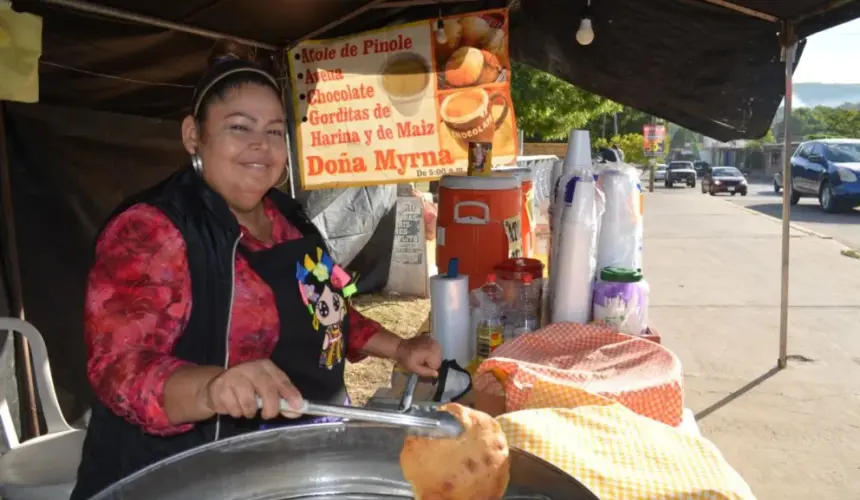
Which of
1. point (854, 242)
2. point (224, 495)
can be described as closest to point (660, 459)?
point (224, 495)

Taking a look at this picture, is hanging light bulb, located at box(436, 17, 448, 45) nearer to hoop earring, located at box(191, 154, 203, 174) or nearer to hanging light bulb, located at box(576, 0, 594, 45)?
hanging light bulb, located at box(576, 0, 594, 45)

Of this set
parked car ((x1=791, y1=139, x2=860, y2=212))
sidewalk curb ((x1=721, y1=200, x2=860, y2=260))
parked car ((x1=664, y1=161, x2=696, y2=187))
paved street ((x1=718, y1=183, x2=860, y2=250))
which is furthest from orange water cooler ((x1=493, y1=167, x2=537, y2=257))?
parked car ((x1=664, y1=161, x2=696, y2=187))

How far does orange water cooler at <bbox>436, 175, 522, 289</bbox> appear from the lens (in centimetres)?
265

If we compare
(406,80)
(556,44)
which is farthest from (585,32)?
(406,80)

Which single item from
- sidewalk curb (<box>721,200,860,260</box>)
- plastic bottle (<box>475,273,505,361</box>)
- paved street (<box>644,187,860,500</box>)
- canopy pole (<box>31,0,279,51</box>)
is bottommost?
paved street (<box>644,187,860,500</box>)

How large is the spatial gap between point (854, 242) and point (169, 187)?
44.3 feet

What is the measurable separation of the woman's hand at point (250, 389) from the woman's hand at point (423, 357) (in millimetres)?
724

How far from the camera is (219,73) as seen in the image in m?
1.60

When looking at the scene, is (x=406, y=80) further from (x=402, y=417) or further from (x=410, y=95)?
(x=402, y=417)

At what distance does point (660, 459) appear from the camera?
4.54 feet

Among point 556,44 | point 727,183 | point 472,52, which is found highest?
point 556,44

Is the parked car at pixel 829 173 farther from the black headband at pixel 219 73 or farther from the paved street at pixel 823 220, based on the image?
the black headband at pixel 219 73

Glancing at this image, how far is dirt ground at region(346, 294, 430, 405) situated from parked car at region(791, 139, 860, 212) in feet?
44.5

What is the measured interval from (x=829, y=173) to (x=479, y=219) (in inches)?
692
